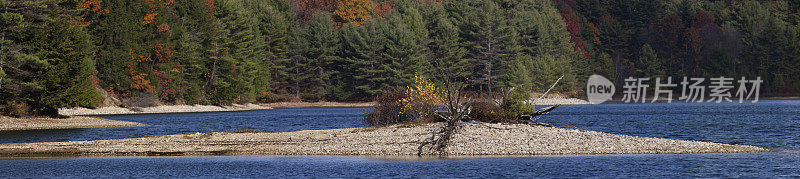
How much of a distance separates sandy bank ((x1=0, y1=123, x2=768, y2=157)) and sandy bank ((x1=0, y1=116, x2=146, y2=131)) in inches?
739

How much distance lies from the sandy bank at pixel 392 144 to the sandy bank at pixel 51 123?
739 inches

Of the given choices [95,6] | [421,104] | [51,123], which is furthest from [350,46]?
[421,104]

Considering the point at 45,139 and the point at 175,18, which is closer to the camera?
the point at 45,139

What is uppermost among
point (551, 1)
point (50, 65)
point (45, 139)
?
point (551, 1)

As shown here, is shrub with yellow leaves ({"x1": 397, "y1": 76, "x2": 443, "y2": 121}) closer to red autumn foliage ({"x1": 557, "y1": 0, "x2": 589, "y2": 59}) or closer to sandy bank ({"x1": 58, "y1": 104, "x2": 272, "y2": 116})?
sandy bank ({"x1": 58, "y1": 104, "x2": 272, "y2": 116})

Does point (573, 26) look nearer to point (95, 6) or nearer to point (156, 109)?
point (156, 109)

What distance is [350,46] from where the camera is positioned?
114875 millimetres

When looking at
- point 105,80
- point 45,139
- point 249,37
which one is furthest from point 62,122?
point 249,37

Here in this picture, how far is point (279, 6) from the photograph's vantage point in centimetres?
Result: 12569

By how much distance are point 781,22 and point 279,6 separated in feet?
278

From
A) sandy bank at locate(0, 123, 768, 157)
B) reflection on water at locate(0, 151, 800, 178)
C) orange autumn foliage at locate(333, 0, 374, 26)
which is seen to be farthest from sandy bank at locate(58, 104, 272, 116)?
reflection on water at locate(0, 151, 800, 178)

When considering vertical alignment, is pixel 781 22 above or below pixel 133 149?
above

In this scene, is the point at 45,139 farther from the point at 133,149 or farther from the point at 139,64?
the point at 139,64

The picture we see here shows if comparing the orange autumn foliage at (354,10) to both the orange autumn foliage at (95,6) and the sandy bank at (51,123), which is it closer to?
the orange autumn foliage at (95,6)
